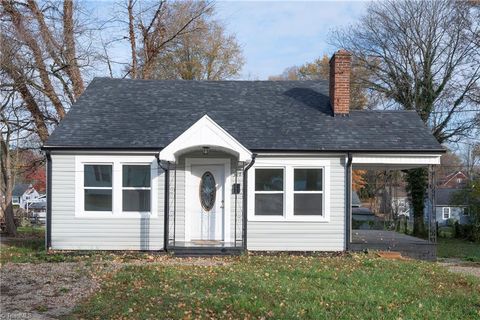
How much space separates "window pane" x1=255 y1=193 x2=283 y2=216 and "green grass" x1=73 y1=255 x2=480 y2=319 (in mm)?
2935

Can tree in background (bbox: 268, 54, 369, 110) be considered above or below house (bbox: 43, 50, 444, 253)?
above

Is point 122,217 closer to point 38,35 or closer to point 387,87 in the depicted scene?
point 38,35

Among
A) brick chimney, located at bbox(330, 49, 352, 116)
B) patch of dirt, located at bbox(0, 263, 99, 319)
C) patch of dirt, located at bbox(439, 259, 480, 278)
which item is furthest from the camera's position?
brick chimney, located at bbox(330, 49, 352, 116)

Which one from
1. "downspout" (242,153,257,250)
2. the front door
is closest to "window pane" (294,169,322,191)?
"downspout" (242,153,257,250)

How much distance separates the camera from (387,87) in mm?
31047

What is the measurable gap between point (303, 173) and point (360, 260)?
3.04m

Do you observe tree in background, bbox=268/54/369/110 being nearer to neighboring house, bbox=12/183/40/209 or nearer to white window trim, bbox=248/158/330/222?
white window trim, bbox=248/158/330/222

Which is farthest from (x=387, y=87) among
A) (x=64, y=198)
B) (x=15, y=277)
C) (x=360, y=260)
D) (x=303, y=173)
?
(x=15, y=277)

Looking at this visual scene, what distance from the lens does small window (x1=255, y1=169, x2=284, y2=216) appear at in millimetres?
15539

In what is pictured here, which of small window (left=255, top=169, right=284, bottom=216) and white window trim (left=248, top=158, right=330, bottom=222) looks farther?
small window (left=255, top=169, right=284, bottom=216)

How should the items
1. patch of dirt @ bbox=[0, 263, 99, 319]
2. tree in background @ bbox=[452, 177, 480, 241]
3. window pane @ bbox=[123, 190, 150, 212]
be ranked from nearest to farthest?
patch of dirt @ bbox=[0, 263, 99, 319]
window pane @ bbox=[123, 190, 150, 212]
tree in background @ bbox=[452, 177, 480, 241]

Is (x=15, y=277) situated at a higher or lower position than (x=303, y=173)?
lower

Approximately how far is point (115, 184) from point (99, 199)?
0.63 meters

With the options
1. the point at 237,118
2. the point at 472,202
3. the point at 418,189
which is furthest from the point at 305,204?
the point at 418,189
